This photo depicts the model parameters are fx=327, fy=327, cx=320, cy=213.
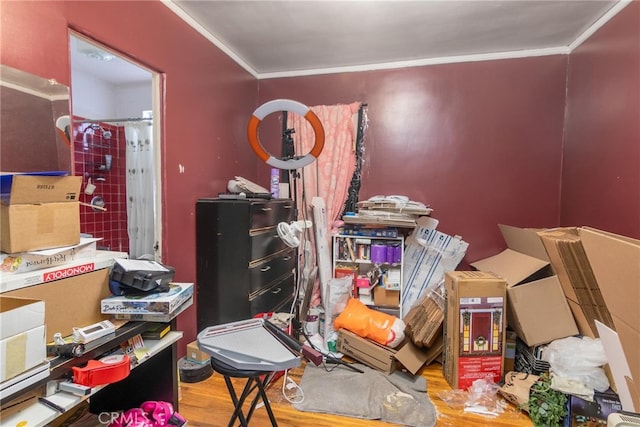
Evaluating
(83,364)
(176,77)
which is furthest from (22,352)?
(176,77)

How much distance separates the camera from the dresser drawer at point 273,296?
235 centimetres

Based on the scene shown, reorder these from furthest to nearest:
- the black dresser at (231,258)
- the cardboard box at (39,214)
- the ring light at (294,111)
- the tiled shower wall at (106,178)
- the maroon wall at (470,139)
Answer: the maroon wall at (470,139), the tiled shower wall at (106,178), the black dresser at (231,258), the ring light at (294,111), the cardboard box at (39,214)

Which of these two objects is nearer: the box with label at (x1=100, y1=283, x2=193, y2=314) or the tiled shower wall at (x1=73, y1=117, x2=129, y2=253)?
the box with label at (x1=100, y1=283, x2=193, y2=314)

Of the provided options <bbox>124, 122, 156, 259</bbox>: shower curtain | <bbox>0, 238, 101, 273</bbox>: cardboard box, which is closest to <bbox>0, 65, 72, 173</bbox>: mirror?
<bbox>0, 238, 101, 273</bbox>: cardboard box

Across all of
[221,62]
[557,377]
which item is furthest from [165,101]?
[557,377]

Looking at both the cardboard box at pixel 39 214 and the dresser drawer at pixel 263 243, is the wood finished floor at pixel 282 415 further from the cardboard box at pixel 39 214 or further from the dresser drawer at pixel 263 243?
the cardboard box at pixel 39 214

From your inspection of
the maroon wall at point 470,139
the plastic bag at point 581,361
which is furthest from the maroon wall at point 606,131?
the plastic bag at point 581,361

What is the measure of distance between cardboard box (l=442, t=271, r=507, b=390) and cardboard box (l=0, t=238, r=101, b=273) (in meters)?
2.02

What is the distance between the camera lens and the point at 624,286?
1188 millimetres

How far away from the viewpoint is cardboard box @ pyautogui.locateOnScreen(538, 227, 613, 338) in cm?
190

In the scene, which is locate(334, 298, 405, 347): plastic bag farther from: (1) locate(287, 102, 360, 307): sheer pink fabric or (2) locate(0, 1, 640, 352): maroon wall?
(2) locate(0, 1, 640, 352): maroon wall

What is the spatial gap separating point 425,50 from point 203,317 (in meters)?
2.81

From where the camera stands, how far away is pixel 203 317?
2396 mm

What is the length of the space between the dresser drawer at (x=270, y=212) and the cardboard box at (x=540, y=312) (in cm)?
172
